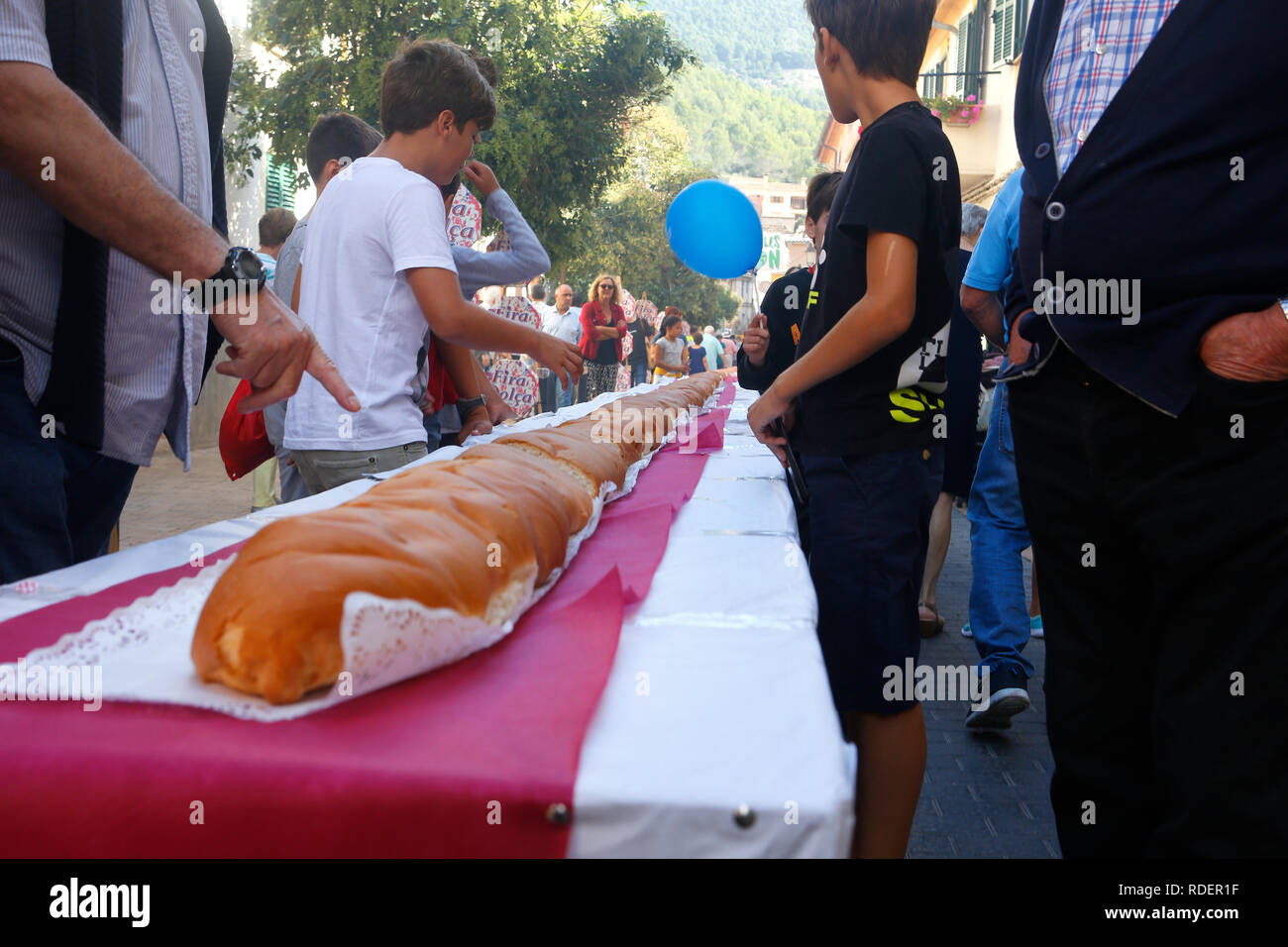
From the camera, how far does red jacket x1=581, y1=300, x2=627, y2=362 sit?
42.5 feet

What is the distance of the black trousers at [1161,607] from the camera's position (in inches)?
55.9

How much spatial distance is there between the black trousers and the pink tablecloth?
104 cm

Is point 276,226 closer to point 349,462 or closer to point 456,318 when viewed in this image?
point 349,462

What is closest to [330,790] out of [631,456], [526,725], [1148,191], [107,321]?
[526,725]

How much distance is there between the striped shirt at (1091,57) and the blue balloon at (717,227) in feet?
12.2

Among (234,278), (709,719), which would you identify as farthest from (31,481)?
(709,719)

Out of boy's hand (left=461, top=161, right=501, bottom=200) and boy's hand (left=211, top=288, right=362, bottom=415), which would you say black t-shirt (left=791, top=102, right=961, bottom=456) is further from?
boy's hand (left=461, top=161, right=501, bottom=200)

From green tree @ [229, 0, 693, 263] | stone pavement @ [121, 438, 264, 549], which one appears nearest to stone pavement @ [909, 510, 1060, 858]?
stone pavement @ [121, 438, 264, 549]

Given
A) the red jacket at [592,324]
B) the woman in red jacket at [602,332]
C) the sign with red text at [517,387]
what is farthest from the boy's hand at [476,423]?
the red jacket at [592,324]

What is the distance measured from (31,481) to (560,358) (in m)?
1.46

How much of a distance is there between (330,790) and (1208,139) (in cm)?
151

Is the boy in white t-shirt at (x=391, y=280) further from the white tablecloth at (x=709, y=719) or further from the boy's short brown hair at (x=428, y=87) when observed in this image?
the white tablecloth at (x=709, y=719)

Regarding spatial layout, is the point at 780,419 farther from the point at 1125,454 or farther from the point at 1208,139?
the point at 1208,139
